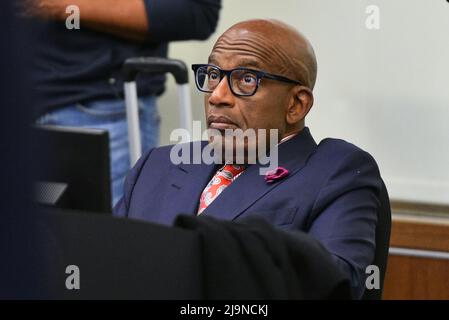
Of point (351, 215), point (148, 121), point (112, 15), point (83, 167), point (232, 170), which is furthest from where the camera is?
point (148, 121)

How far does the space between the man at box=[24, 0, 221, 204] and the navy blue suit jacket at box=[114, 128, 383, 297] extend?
0.91 metres

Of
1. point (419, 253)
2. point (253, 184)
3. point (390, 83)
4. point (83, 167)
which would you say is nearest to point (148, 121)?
point (390, 83)

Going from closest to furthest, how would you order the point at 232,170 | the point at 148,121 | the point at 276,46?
the point at 276,46 → the point at 232,170 → the point at 148,121

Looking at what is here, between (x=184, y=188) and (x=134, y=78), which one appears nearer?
(x=184, y=188)

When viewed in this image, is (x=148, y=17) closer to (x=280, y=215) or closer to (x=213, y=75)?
(x=213, y=75)

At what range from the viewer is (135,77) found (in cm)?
285

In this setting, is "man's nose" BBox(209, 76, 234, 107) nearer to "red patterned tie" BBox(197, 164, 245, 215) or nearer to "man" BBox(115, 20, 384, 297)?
"man" BBox(115, 20, 384, 297)

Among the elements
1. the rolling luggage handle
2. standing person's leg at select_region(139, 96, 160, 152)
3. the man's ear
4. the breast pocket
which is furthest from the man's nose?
standing person's leg at select_region(139, 96, 160, 152)

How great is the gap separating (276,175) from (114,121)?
4.12 ft

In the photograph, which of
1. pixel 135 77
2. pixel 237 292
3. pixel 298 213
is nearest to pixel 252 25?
pixel 298 213

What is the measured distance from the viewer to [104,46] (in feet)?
9.29

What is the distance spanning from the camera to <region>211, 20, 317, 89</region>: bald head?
1.75 meters

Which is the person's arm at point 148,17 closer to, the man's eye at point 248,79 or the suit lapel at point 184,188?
the suit lapel at point 184,188
